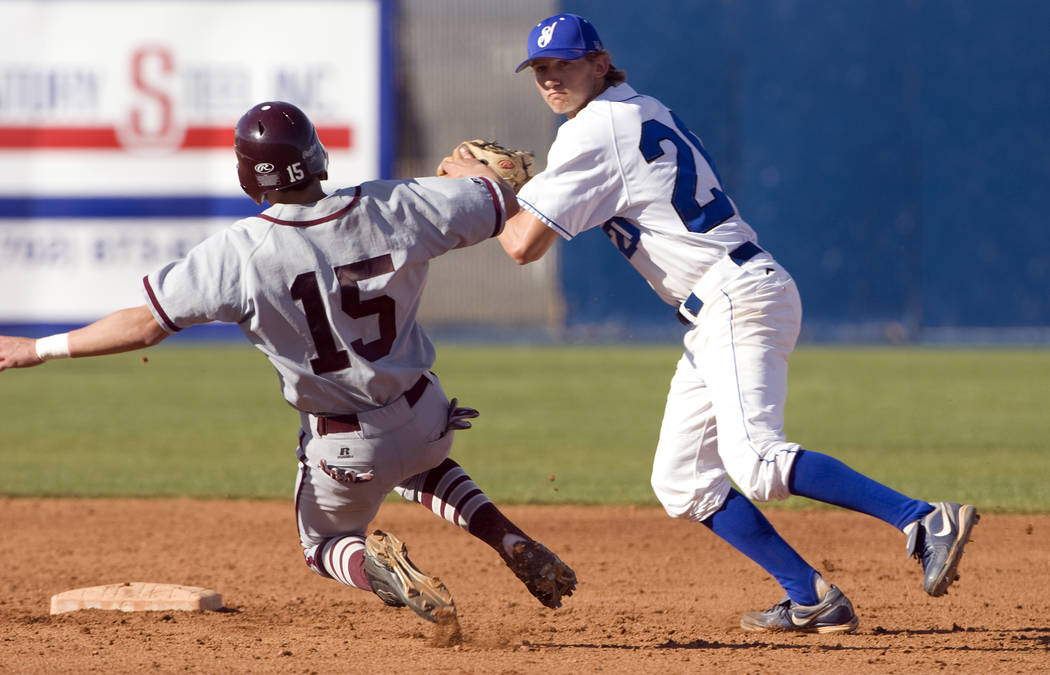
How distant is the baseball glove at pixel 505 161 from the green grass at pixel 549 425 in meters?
2.83

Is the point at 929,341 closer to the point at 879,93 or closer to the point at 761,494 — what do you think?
the point at 879,93

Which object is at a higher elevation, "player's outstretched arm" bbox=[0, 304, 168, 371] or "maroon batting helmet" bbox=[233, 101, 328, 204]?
"maroon batting helmet" bbox=[233, 101, 328, 204]

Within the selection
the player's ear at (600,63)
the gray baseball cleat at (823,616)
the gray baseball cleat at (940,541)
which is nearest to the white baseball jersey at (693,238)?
the player's ear at (600,63)

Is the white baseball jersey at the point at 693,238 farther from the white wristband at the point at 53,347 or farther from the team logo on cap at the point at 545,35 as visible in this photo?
the white wristband at the point at 53,347

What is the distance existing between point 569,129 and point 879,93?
13.2 meters

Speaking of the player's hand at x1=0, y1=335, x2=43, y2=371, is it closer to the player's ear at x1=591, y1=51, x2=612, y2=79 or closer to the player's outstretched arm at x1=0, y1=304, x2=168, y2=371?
the player's outstretched arm at x1=0, y1=304, x2=168, y2=371

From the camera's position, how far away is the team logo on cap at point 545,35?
3.60 metres

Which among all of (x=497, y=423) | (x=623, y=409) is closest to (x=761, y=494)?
(x=497, y=423)

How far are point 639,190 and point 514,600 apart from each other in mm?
1609

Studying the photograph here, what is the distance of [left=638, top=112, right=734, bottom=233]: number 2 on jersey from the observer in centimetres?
352

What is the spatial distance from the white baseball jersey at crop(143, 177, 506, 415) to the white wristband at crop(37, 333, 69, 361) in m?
0.24

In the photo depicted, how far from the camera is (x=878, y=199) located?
1581 cm

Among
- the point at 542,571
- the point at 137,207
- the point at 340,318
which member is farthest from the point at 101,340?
the point at 137,207

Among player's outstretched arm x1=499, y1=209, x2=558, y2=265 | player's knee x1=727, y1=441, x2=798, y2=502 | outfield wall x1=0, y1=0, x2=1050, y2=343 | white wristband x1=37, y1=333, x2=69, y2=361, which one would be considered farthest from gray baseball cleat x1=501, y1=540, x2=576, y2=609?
outfield wall x1=0, y1=0, x2=1050, y2=343
